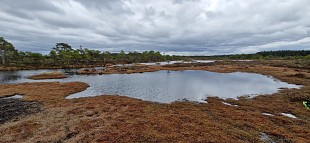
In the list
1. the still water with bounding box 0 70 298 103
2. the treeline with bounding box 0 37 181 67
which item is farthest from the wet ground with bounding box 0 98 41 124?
the treeline with bounding box 0 37 181 67

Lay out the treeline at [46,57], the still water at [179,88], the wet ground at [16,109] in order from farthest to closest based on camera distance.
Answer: the treeline at [46,57] < the still water at [179,88] < the wet ground at [16,109]

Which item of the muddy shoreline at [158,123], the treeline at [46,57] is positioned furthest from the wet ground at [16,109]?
the treeline at [46,57]

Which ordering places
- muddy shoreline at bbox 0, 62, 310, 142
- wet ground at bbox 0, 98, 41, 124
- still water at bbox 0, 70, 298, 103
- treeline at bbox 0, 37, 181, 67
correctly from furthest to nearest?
treeline at bbox 0, 37, 181, 67
still water at bbox 0, 70, 298, 103
wet ground at bbox 0, 98, 41, 124
muddy shoreline at bbox 0, 62, 310, 142

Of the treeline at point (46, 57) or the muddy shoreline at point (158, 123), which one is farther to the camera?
the treeline at point (46, 57)

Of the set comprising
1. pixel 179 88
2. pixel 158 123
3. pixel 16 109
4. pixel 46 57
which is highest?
pixel 46 57

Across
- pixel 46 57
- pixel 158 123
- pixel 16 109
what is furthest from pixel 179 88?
pixel 46 57

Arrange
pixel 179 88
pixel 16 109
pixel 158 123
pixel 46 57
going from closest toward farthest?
pixel 158 123 → pixel 16 109 → pixel 179 88 → pixel 46 57

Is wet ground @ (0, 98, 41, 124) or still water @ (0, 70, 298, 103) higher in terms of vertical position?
wet ground @ (0, 98, 41, 124)

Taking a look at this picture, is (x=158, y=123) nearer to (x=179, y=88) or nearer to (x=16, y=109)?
(x=16, y=109)

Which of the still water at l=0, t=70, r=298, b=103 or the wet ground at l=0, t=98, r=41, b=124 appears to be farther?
the still water at l=0, t=70, r=298, b=103

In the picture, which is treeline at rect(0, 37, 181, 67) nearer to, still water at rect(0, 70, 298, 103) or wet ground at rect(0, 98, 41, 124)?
still water at rect(0, 70, 298, 103)

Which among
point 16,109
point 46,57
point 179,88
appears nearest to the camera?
point 16,109

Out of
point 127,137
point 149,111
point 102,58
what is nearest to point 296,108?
point 149,111

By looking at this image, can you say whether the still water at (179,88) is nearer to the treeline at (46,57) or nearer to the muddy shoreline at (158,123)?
the muddy shoreline at (158,123)
